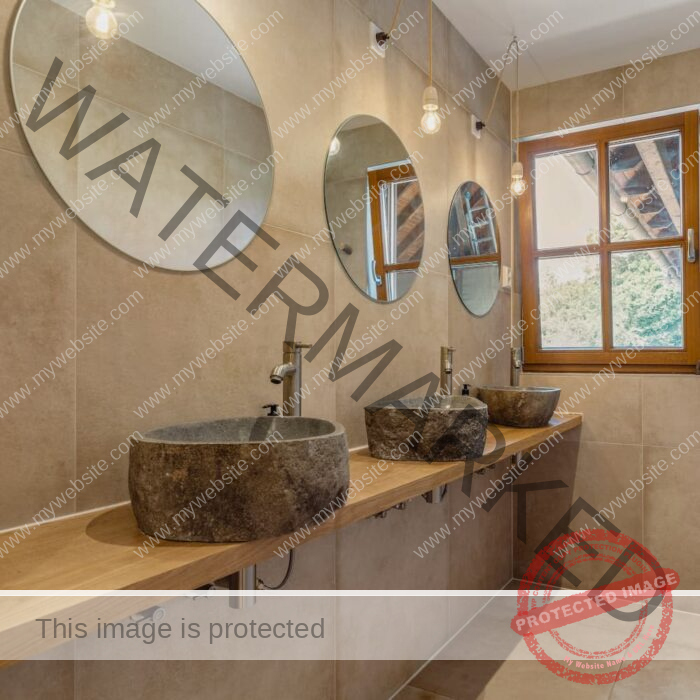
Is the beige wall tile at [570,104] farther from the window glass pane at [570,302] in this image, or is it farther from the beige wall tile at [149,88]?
the beige wall tile at [149,88]

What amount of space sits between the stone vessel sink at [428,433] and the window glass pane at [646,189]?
69.6 inches

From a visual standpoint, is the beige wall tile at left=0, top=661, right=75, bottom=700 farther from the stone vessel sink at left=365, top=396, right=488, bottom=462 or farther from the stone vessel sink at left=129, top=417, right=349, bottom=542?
the stone vessel sink at left=365, top=396, right=488, bottom=462

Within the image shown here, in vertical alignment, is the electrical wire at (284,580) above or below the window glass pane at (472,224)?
below

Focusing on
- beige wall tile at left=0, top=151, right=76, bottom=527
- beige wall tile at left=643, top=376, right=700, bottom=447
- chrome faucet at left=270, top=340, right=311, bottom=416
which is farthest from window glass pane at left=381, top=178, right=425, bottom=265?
beige wall tile at left=643, top=376, right=700, bottom=447

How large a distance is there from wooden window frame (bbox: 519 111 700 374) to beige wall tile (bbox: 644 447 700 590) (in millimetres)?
425

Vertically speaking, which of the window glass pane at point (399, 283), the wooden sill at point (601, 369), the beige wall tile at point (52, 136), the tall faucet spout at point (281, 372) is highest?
the beige wall tile at point (52, 136)

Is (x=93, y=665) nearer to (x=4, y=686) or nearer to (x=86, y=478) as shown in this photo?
(x=4, y=686)

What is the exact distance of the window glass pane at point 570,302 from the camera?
299 centimetres

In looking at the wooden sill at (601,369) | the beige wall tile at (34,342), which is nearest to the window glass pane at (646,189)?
the wooden sill at (601,369)

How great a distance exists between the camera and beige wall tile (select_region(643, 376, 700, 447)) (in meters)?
2.67

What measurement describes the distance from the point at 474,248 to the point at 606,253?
0.79 meters

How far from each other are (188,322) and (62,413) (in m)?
0.35

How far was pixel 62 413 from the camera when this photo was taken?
107 cm

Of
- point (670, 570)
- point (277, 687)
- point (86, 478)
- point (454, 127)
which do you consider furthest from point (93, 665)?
point (670, 570)
